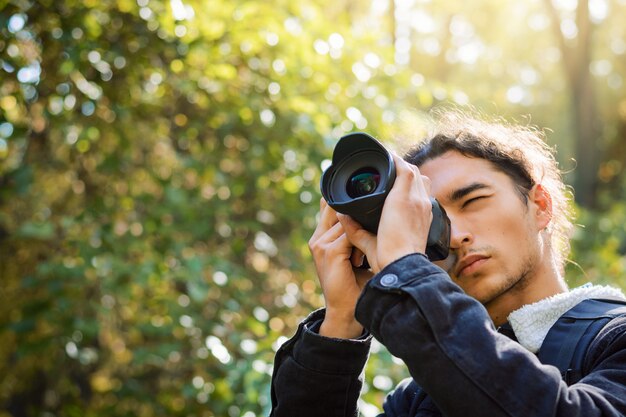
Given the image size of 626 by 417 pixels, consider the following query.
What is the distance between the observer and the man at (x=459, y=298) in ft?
3.16

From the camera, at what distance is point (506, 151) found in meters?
1.51

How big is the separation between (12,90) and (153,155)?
2.17 feet

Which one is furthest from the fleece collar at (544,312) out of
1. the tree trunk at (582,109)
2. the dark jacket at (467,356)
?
the tree trunk at (582,109)

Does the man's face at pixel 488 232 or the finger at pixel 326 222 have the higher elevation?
the man's face at pixel 488 232

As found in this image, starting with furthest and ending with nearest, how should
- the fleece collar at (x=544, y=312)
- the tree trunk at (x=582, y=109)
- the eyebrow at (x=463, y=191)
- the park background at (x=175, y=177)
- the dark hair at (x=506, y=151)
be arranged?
1. the tree trunk at (x=582, y=109)
2. the park background at (x=175, y=177)
3. the dark hair at (x=506, y=151)
4. the eyebrow at (x=463, y=191)
5. the fleece collar at (x=544, y=312)

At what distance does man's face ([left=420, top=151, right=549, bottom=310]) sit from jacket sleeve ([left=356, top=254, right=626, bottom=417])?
28 centimetres

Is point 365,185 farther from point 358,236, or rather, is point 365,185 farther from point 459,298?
point 459,298

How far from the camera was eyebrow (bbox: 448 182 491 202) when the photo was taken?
1.38 meters

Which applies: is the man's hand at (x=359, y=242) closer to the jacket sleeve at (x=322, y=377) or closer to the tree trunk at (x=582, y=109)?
the jacket sleeve at (x=322, y=377)

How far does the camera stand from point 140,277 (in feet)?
8.32

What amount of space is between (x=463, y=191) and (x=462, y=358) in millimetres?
487

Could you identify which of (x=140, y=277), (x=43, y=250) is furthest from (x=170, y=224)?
(x=43, y=250)

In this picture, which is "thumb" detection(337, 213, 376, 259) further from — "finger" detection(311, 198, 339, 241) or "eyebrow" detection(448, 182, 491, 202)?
"eyebrow" detection(448, 182, 491, 202)

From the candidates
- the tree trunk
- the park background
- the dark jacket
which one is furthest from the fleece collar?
the tree trunk
